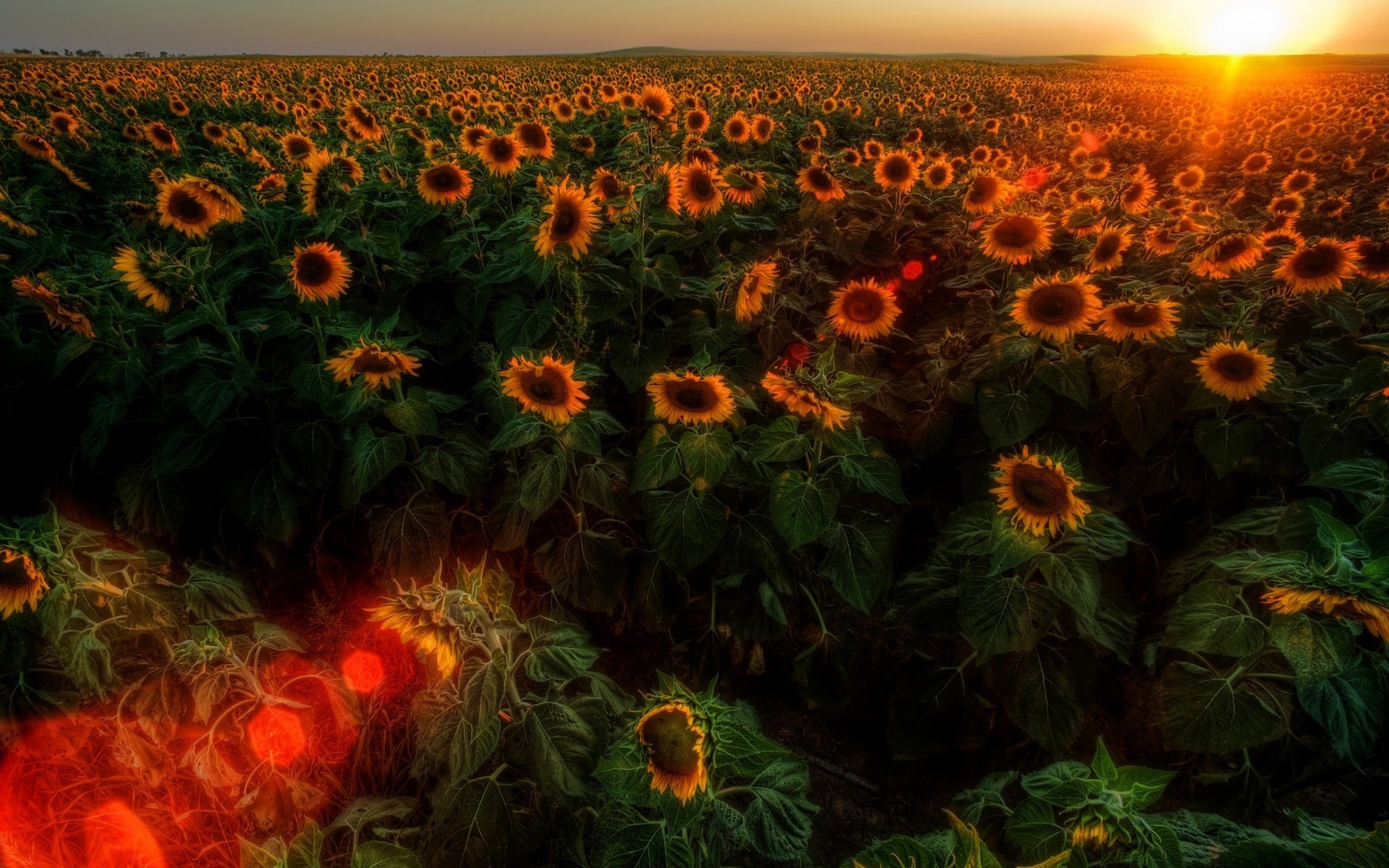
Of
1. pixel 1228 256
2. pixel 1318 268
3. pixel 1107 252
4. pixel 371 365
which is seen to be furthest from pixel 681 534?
pixel 1318 268

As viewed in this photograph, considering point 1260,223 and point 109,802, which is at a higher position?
point 1260,223

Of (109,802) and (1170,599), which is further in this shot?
(1170,599)

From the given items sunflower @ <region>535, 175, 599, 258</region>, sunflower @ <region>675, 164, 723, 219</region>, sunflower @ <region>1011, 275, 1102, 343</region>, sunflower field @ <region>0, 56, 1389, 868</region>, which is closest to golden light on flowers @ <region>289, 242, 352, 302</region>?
sunflower field @ <region>0, 56, 1389, 868</region>

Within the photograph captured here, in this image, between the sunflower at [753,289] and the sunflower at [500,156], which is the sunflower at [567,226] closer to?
the sunflower at [753,289]

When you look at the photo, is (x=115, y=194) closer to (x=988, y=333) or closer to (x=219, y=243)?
(x=219, y=243)

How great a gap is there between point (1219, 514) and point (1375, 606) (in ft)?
5.72

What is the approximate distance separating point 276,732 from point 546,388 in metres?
1.42

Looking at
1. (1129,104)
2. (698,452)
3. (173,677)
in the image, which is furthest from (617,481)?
(1129,104)

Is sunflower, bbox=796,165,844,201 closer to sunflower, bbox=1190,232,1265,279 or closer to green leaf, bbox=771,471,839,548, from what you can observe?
sunflower, bbox=1190,232,1265,279

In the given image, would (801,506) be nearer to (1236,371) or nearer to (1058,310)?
(1058,310)

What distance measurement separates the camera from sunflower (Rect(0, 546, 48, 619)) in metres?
1.64

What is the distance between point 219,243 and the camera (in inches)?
152

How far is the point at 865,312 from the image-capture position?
3.07 m

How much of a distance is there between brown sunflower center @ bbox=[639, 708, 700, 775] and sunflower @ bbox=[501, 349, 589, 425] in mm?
1195
